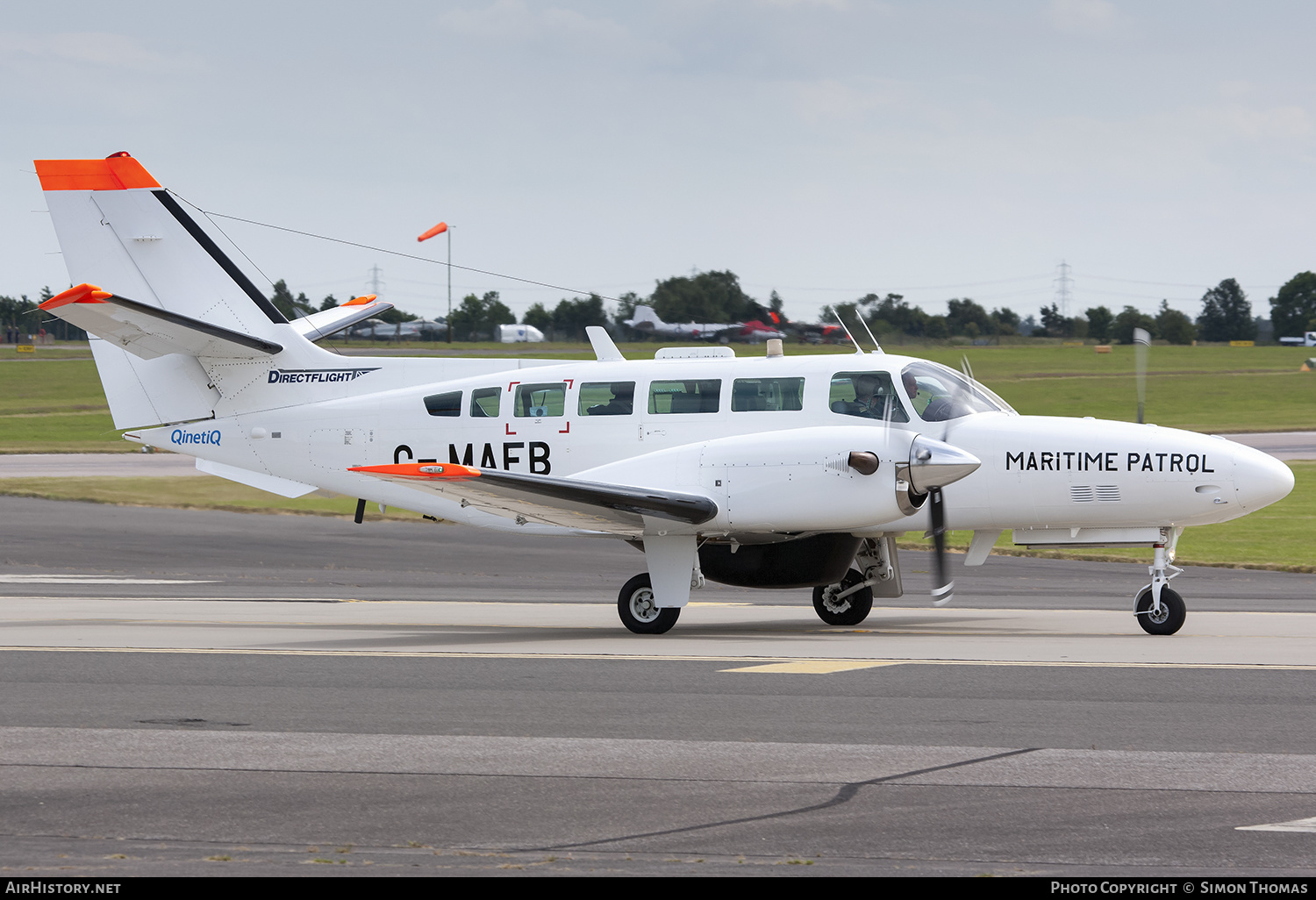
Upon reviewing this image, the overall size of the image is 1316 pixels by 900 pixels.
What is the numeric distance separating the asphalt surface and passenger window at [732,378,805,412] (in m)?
2.62

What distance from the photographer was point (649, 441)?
1611 centimetres

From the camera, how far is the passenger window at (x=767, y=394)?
15664mm

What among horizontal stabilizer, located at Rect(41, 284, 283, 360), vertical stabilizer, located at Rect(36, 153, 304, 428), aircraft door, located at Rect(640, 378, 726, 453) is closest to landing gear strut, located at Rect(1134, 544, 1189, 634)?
aircraft door, located at Rect(640, 378, 726, 453)

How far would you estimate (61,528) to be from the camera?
29.0 metres

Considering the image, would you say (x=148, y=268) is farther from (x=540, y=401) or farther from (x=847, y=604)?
(x=847, y=604)

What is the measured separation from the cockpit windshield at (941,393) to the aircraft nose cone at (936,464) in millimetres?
625

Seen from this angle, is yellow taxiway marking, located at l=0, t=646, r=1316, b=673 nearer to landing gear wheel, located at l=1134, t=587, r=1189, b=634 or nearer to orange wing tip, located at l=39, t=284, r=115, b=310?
landing gear wheel, located at l=1134, t=587, r=1189, b=634

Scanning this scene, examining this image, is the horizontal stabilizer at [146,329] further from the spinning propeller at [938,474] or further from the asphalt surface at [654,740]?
the spinning propeller at [938,474]

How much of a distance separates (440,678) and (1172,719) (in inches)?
237

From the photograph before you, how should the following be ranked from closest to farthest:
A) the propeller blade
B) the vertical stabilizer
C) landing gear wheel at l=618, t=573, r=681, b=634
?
the propeller blade < landing gear wheel at l=618, t=573, r=681, b=634 < the vertical stabilizer

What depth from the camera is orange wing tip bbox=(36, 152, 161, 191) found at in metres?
18.6

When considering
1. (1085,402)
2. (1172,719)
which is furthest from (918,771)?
(1085,402)

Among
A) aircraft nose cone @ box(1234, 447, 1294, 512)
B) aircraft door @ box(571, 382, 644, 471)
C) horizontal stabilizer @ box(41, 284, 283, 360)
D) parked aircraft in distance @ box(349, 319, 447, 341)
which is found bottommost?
aircraft nose cone @ box(1234, 447, 1294, 512)

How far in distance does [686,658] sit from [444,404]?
5345 mm
